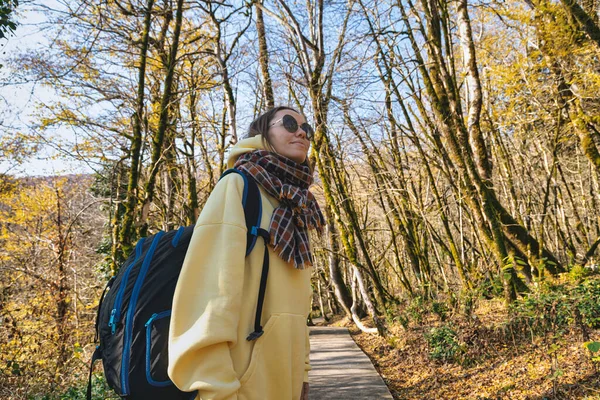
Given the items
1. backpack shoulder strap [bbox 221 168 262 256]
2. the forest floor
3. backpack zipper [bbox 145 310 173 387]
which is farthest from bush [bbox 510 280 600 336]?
backpack zipper [bbox 145 310 173 387]

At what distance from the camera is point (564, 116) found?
24.8ft

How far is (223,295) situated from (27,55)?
7.62m

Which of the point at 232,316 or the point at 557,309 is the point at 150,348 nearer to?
→ the point at 232,316

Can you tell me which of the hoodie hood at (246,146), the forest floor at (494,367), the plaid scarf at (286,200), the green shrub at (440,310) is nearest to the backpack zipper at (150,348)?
the plaid scarf at (286,200)

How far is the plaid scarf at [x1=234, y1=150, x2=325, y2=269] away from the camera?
1459 millimetres

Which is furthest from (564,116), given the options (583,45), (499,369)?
(499,369)

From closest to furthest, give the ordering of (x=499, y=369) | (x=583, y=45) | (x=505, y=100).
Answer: (x=499, y=369)
(x=583, y=45)
(x=505, y=100)

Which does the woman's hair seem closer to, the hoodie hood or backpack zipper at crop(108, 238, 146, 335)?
the hoodie hood

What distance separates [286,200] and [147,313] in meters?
0.62

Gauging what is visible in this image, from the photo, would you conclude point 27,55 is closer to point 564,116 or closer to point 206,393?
point 206,393

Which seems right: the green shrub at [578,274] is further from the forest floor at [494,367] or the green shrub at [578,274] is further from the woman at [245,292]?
the woman at [245,292]

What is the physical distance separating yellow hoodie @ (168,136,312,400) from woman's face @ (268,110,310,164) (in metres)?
0.28

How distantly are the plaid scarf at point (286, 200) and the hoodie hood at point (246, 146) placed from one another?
0.16 feet

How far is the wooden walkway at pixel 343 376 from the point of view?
16.2ft
